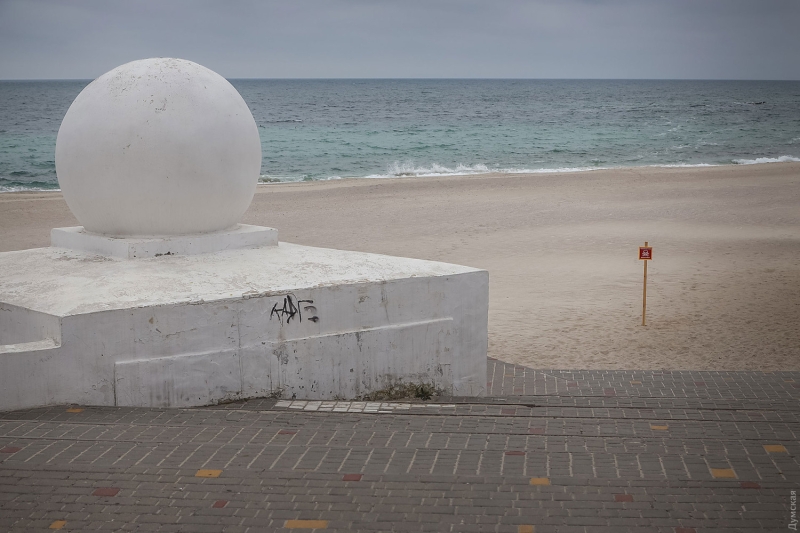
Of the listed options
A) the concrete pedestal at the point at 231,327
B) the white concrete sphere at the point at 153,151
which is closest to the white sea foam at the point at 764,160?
the concrete pedestal at the point at 231,327

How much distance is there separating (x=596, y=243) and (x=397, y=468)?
15692 millimetres

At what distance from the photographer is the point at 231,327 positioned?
7.35 meters

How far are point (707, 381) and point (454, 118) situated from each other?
65311 millimetres

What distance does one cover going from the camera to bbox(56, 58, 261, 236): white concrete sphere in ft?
27.6

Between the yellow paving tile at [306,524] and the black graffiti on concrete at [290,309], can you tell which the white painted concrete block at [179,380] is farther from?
the yellow paving tile at [306,524]

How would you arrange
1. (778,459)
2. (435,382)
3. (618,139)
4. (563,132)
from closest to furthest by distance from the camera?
(778,459), (435,382), (618,139), (563,132)

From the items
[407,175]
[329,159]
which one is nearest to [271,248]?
[407,175]

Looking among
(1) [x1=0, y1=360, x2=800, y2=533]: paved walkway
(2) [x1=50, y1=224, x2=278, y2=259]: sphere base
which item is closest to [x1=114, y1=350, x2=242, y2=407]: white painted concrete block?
(1) [x1=0, y1=360, x2=800, y2=533]: paved walkway

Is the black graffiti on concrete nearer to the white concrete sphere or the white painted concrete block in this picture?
the white painted concrete block

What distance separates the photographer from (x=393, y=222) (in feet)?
77.3

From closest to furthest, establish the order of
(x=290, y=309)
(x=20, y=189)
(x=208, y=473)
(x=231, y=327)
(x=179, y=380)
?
(x=208, y=473), (x=179, y=380), (x=231, y=327), (x=290, y=309), (x=20, y=189)

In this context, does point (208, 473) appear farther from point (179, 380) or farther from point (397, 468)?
point (179, 380)

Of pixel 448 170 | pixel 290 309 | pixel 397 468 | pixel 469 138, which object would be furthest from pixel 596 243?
pixel 469 138

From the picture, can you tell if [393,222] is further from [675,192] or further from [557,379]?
[557,379]
